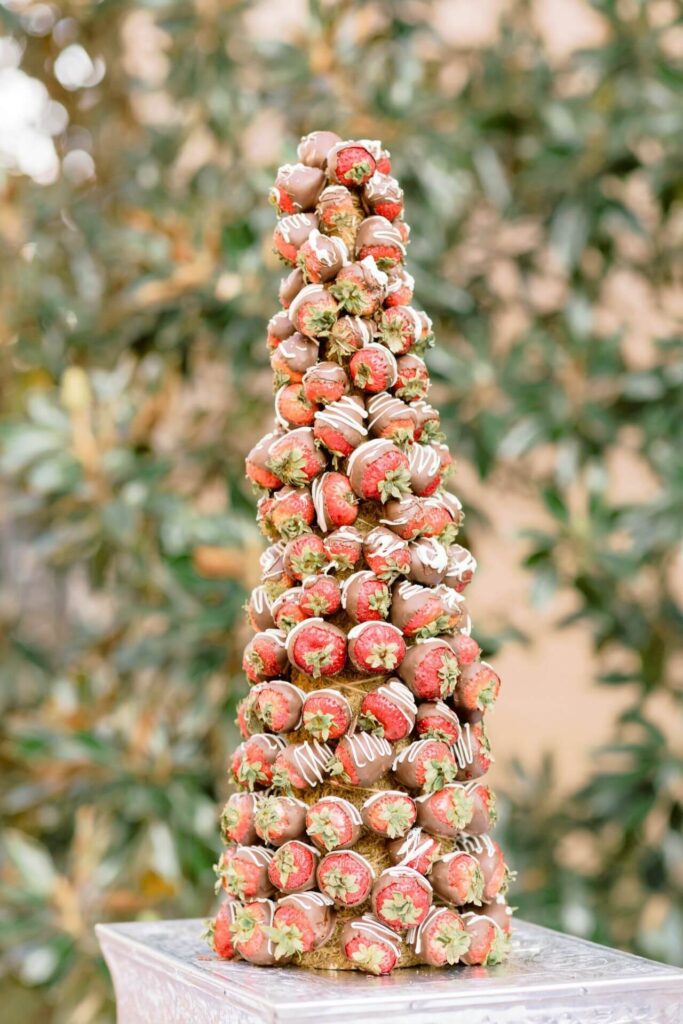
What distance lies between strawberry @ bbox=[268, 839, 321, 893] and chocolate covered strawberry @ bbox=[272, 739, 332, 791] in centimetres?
4

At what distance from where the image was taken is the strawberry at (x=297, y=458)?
0.98m

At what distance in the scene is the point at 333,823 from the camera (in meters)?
0.93

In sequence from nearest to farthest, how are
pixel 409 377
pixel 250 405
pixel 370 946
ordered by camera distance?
pixel 370 946 < pixel 409 377 < pixel 250 405

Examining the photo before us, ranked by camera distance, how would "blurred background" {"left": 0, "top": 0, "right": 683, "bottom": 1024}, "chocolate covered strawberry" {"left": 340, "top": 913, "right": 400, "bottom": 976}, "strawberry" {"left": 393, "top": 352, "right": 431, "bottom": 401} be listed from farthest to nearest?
1. "blurred background" {"left": 0, "top": 0, "right": 683, "bottom": 1024}
2. "strawberry" {"left": 393, "top": 352, "right": 431, "bottom": 401}
3. "chocolate covered strawberry" {"left": 340, "top": 913, "right": 400, "bottom": 976}

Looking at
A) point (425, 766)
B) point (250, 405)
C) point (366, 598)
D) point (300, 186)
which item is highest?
point (250, 405)

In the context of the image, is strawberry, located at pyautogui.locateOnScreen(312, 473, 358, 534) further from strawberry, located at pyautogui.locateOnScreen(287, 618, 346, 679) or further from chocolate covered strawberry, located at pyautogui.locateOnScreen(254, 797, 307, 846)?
chocolate covered strawberry, located at pyautogui.locateOnScreen(254, 797, 307, 846)

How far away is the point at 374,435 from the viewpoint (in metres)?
1.00

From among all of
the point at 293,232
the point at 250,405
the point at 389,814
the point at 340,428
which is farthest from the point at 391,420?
the point at 250,405

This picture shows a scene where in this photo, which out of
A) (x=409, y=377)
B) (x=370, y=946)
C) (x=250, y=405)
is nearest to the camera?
(x=370, y=946)

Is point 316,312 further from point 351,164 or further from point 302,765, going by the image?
point 302,765

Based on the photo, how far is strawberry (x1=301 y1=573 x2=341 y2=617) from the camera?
96cm

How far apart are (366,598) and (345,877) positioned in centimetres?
19

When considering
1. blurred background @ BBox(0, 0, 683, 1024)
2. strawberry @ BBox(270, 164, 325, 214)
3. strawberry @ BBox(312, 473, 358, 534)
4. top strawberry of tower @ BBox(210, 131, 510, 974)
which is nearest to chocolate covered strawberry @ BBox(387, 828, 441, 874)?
top strawberry of tower @ BBox(210, 131, 510, 974)

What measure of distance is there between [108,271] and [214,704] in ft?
3.22
